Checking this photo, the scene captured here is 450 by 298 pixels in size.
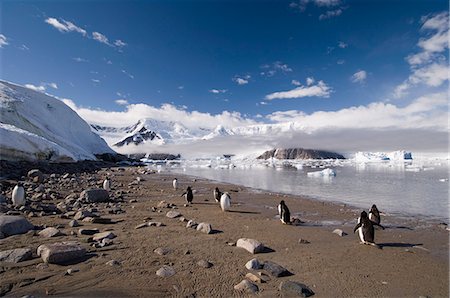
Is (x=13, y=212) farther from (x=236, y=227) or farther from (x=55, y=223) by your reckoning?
(x=236, y=227)

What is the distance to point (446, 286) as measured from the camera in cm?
533

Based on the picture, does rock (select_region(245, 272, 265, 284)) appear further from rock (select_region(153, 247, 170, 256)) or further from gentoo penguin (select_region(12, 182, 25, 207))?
gentoo penguin (select_region(12, 182, 25, 207))

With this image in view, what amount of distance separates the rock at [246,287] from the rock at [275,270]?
663mm

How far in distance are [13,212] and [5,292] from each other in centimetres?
570

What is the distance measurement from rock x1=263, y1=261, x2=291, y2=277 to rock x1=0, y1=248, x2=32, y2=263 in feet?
15.1

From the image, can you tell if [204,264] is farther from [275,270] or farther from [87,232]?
[87,232]

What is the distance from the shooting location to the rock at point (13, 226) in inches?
259

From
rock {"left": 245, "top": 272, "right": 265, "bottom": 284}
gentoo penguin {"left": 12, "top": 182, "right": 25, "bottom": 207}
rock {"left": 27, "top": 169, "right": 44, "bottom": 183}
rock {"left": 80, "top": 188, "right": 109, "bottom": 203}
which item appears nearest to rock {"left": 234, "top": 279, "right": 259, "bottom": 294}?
rock {"left": 245, "top": 272, "right": 265, "bottom": 284}

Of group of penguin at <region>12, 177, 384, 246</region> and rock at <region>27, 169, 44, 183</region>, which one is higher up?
rock at <region>27, 169, 44, 183</region>

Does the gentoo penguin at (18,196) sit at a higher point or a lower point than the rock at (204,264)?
higher

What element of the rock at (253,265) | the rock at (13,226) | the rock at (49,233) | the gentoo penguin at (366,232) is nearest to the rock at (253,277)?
the rock at (253,265)

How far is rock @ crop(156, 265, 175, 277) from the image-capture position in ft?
16.6

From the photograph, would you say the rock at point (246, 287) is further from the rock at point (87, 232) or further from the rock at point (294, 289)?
the rock at point (87, 232)

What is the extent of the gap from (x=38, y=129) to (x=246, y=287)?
A: 5077cm
